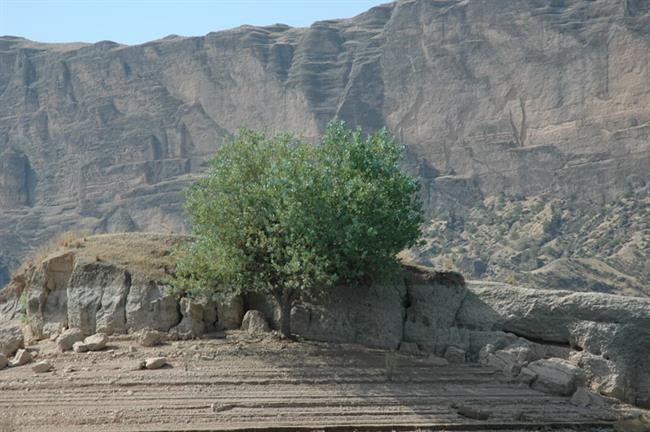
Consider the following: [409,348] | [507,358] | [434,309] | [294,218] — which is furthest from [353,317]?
[507,358]

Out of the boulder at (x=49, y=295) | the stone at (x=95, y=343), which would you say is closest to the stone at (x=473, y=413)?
the stone at (x=95, y=343)

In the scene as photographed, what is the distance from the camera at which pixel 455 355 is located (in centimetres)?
1628

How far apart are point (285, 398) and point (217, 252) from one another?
12.2ft

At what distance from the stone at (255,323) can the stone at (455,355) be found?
3.61 metres

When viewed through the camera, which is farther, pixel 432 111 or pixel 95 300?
pixel 432 111

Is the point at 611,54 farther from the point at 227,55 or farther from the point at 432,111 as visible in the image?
the point at 227,55

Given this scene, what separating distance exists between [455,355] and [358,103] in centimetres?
9968

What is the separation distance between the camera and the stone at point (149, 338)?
16.0 metres

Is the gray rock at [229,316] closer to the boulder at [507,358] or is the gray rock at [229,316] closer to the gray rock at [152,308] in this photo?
the gray rock at [152,308]

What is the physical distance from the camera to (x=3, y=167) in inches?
4710

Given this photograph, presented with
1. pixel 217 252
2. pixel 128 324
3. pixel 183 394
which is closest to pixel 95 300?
pixel 128 324

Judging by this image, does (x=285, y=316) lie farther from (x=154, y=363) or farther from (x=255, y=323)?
(x=154, y=363)

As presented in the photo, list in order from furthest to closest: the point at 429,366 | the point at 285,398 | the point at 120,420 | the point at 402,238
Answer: the point at 402,238 < the point at 429,366 < the point at 285,398 < the point at 120,420

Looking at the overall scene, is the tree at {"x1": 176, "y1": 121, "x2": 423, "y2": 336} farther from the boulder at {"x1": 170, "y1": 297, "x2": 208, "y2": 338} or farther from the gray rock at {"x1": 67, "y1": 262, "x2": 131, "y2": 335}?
the gray rock at {"x1": 67, "y1": 262, "x2": 131, "y2": 335}
